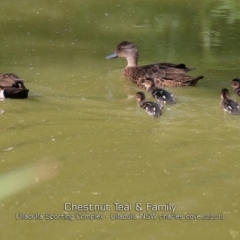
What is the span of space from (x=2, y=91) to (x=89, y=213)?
2.41m

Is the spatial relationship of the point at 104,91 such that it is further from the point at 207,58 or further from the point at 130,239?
the point at 130,239

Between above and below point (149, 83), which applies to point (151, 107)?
above

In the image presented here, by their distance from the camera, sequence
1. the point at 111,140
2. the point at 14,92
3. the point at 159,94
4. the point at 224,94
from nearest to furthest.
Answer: the point at 111,140
the point at 14,92
the point at 224,94
the point at 159,94

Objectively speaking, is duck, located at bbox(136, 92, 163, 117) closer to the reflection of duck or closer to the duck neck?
the reflection of duck

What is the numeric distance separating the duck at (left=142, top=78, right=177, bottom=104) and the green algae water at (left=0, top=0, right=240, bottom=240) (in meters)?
0.11

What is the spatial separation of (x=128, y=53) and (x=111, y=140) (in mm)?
2630

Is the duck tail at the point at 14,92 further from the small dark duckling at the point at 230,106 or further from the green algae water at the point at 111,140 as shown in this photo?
the small dark duckling at the point at 230,106

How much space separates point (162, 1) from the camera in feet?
34.5

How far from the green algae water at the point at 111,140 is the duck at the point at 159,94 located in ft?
0.37

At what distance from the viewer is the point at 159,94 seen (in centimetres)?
658

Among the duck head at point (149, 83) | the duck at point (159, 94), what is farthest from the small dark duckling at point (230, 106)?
the duck head at point (149, 83)

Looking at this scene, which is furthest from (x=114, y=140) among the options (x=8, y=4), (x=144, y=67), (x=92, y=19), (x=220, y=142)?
(x=8, y=4)

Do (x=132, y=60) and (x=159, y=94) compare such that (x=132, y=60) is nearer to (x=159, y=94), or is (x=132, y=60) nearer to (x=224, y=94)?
(x=159, y=94)

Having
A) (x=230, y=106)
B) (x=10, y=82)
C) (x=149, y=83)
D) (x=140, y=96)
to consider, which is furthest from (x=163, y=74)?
(x=10, y=82)
